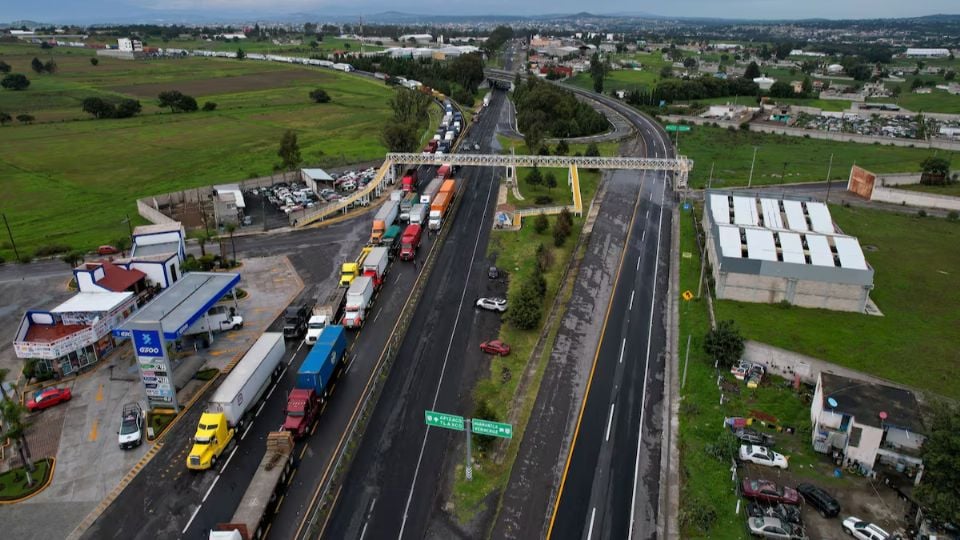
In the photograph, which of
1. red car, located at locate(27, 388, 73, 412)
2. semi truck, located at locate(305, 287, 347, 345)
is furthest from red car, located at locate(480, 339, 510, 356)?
red car, located at locate(27, 388, 73, 412)

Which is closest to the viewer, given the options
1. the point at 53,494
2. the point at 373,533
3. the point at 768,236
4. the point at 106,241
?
the point at 373,533

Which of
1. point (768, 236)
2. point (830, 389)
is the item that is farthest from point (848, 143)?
point (830, 389)

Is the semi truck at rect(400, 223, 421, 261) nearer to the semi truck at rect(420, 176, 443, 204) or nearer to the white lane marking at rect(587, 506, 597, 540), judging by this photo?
the semi truck at rect(420, 176, 443, 204)

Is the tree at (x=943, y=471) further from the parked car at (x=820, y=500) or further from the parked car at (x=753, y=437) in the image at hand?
the parked car at (x=753, y=437)

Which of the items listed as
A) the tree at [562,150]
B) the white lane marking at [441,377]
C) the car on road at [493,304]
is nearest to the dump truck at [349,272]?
the white lane marking at [441,377]

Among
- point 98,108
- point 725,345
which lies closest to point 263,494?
point 725,345

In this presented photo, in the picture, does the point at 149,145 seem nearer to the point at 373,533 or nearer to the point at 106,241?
the point at 106,241

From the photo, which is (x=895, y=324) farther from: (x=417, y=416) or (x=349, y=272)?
(x=349, y=272)
